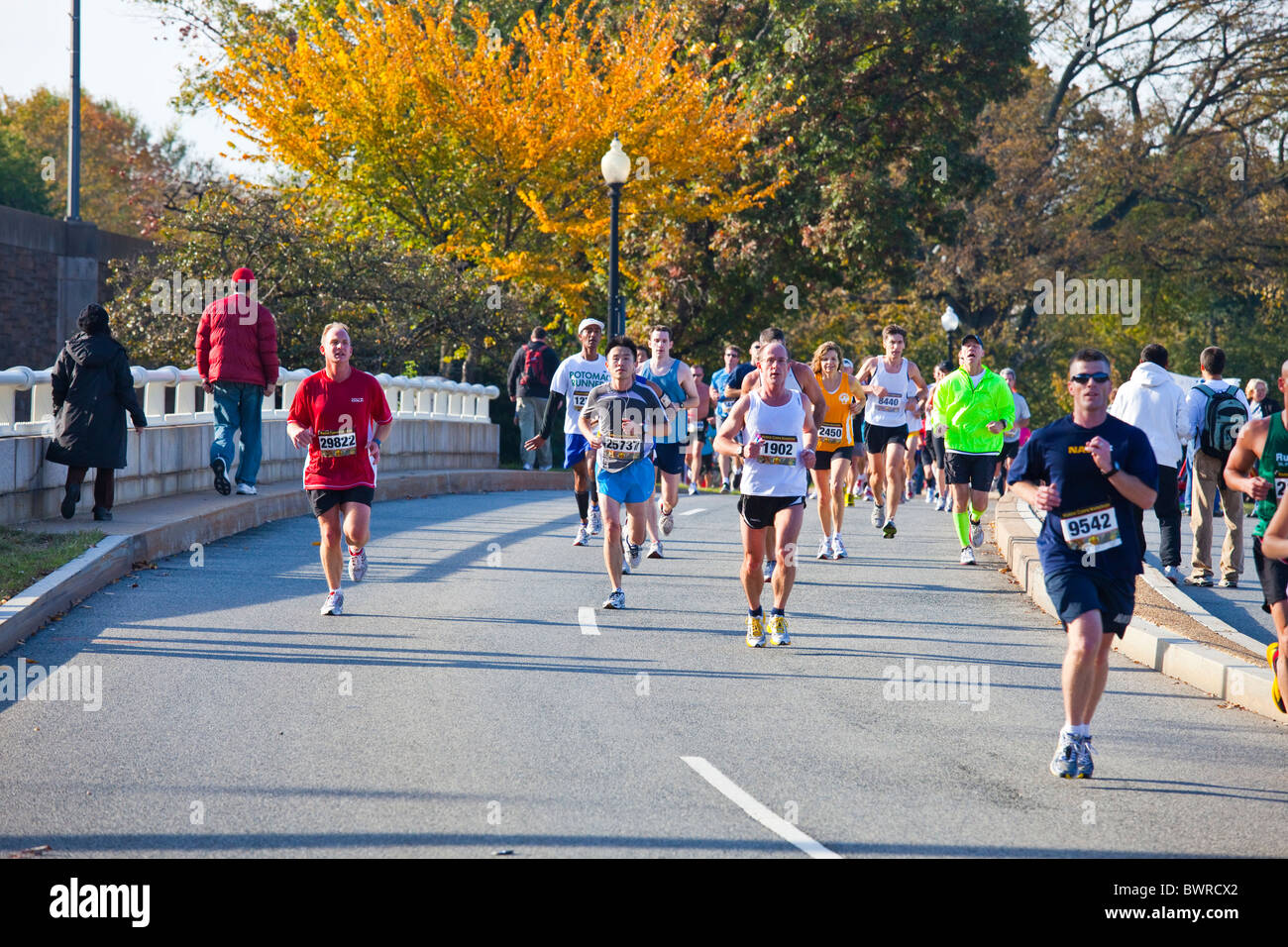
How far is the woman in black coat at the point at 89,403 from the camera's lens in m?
12.5

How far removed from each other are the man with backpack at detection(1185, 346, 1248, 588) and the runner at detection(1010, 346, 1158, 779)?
655 centimetres

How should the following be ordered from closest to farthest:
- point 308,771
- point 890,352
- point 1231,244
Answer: point 308,771
point 890,352
point 1231,244

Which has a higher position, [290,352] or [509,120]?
[509,120]

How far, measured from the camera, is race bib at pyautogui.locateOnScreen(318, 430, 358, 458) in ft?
33.8

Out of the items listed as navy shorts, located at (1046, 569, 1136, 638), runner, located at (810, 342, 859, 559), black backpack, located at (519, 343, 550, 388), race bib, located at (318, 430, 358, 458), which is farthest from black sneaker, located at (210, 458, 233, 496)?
navy shorts, located at (1046, 569, 1136, 638)

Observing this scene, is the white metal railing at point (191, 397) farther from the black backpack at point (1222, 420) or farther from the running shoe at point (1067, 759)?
the black backpack at point (1222, 420)

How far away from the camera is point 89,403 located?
1250 centimetres

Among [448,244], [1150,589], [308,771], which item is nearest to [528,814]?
[308,771]

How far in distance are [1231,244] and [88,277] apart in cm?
3125

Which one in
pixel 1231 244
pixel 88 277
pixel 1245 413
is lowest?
pixel 1245 413
